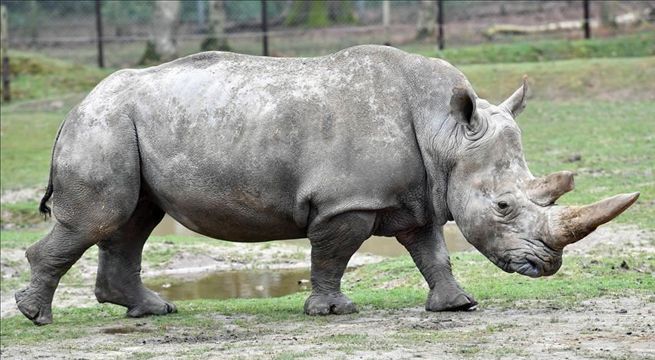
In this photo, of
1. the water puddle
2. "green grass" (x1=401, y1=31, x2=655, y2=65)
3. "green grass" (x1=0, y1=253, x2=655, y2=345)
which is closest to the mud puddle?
the water puddle

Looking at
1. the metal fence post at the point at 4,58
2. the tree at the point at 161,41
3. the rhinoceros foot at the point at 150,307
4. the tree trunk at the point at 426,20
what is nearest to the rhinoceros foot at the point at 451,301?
the rhinoceros foot at the point at 150,307

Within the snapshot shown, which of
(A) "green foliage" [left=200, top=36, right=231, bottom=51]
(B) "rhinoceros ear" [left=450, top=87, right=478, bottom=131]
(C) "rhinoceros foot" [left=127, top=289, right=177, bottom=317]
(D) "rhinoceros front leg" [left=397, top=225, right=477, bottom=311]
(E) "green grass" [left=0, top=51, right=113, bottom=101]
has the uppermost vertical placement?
(B) "rhinoceros ear" [left=450, top=87, right=478, bottom=131]

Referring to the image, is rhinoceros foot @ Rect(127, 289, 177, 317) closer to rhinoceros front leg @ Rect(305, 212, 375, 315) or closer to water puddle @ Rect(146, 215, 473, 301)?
rhinoceros front leg @ Rect(305, 212, 375, 315)

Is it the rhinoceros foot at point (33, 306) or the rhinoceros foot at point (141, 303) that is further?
the rhinoceros foot at point (141, 303)

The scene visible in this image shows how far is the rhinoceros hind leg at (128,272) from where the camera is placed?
995 cm

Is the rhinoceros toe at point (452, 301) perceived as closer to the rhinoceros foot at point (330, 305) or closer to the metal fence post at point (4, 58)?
the rhinoceros foot at point (330, 305)

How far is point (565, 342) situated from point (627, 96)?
45.5ft

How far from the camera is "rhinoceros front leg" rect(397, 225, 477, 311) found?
9164 millimetres

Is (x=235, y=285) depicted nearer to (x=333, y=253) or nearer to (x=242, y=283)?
(x=242, y=283)

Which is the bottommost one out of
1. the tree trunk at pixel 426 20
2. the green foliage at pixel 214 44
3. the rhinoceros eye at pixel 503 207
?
the green foliage at pixel 214 44

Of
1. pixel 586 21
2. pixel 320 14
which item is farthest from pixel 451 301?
pixel 320 14

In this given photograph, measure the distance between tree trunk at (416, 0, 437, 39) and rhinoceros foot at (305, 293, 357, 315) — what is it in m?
17.9

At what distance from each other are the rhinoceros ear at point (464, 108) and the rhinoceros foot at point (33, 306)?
3084mm

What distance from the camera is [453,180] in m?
8.93
